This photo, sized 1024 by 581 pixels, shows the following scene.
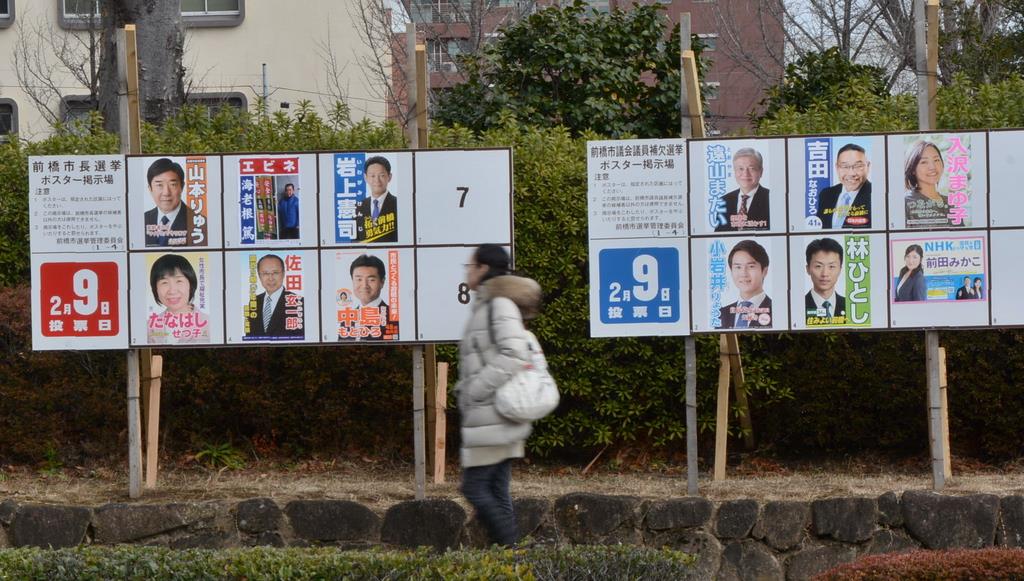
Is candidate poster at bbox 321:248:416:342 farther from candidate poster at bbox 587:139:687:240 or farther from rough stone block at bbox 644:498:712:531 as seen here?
rough stone block at bbox 644:498:712:531

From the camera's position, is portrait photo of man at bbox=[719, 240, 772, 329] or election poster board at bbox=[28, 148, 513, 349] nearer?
portrait photo of man at bbox=[719, 240, 772, 329]

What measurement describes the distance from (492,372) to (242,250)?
2906 millimetres

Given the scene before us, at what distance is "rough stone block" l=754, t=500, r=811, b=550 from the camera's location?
298 inches

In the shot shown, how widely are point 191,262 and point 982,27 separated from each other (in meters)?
14.4

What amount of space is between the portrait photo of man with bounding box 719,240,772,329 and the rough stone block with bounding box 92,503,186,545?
389 centimetres

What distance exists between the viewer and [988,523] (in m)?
7.46

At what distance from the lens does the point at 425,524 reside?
305 inches

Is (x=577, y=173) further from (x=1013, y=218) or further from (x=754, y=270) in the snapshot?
(x=1013, y=218)

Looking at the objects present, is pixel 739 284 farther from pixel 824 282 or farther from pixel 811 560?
pixel 811 560

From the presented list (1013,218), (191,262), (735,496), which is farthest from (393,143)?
(1013,218)

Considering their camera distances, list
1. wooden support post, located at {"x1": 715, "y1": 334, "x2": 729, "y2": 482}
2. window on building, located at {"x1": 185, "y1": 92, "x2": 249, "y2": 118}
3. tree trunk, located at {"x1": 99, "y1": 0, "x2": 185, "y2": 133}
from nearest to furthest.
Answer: wooden support post, located at {"x1": 715, "y1": 334, "x2": 729, "y2": 482}
tree trunk, located at {"x1": 99, "y1": 0, "x2": 185, "y2": 133}
window on building, located at {"x1": 185, "y1": 92, "x2": 249, "y2": 118}

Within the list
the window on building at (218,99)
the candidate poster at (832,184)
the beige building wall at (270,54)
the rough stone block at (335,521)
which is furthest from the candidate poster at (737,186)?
the beige building wall at (270,54)

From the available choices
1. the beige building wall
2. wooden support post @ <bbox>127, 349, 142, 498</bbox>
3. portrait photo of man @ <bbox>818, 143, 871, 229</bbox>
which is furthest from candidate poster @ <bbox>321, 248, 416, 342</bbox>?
the beige building wall

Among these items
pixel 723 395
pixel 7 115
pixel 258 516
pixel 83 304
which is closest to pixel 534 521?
pixel 723 395
